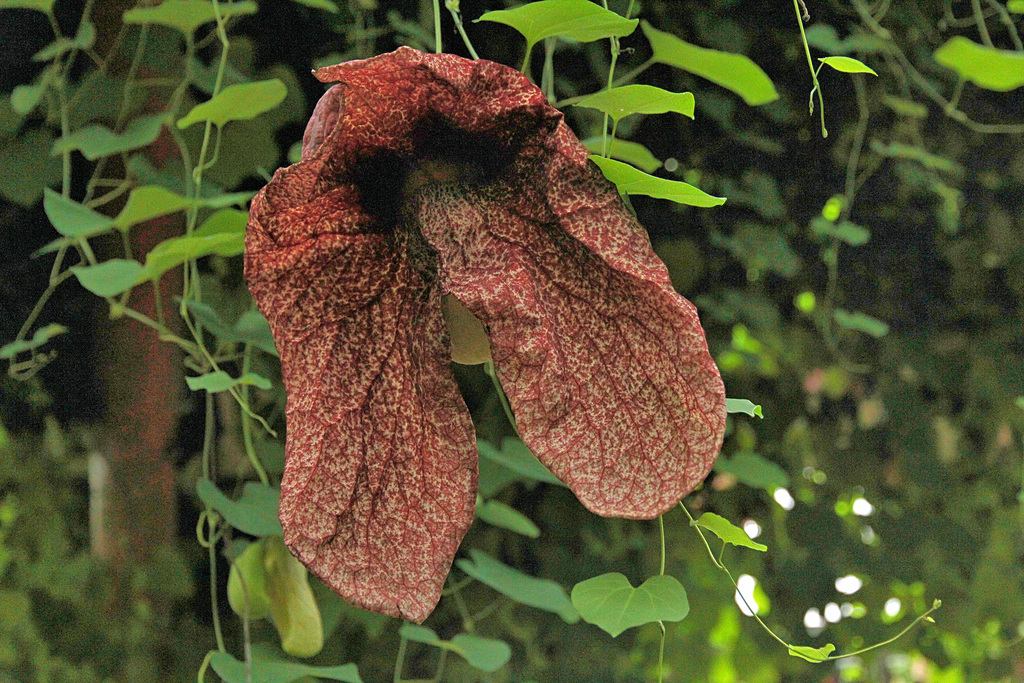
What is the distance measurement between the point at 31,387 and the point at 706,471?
0.73 meters

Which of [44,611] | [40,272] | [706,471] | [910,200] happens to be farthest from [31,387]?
[910,200]

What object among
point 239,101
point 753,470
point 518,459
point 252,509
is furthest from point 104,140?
point 753,470

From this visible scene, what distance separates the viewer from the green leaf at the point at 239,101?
1.82 ft

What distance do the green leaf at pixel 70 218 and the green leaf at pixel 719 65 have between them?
0.41 meters

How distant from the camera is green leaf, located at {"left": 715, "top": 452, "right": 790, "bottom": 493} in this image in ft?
2.89

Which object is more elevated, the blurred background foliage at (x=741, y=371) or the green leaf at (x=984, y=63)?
the green leaf at (x=984, y=63)

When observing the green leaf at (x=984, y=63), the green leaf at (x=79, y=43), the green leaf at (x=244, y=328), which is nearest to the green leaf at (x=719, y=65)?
the green leaf at (x=984, y=63)

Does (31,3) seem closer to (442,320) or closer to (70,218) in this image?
(70,218)

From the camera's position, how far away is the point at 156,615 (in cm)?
84

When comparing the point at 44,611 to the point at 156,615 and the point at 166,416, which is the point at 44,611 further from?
the point at 166,416

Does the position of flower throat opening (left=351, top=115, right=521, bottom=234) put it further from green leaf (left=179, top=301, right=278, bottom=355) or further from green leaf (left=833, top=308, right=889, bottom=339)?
green leaf (left=833, top=308, right=889, bottom=339)

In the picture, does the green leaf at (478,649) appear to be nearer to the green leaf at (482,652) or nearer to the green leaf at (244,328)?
the green leaf at (482,652)

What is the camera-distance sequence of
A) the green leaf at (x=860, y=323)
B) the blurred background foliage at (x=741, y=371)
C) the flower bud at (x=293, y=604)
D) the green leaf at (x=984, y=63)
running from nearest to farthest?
the green leaf at (x=984, y=63), the flower bud at (x=293, y=604), the blurred background foliage at (x=741, y=371), the green leaf at (x=860, y=323)

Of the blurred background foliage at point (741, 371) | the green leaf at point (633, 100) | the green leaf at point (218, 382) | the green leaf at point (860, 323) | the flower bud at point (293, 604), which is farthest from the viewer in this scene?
the green leaf at point (860, 323)
